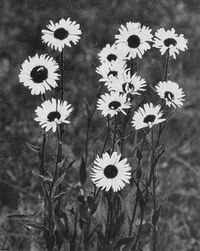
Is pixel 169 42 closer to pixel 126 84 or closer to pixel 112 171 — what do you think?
pixel 126 84

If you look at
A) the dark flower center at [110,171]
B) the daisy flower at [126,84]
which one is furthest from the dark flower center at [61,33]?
the dark flower center at [110,171]

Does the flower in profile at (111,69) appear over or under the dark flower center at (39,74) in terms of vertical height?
over

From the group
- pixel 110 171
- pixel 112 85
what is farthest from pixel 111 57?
pixel 110 171

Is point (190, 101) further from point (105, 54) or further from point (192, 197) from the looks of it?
point (105, 54)

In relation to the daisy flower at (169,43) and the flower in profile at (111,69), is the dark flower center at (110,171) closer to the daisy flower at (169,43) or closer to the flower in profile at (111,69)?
the flower in profile at (111,69)

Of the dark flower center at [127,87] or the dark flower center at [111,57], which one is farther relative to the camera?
the dark flower center at [111,57]

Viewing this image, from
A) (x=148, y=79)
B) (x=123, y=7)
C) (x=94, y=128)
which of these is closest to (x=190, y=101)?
(x=148, y=79)
